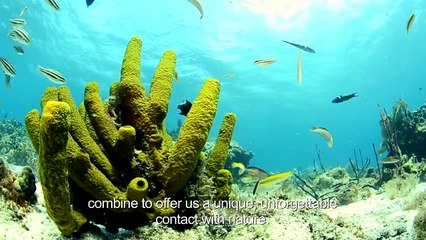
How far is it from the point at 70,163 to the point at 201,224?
1.20m

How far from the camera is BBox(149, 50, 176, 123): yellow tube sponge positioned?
9.29ft

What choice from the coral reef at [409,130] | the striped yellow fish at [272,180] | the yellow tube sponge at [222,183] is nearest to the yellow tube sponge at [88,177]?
the yellow tube sponge at [222,183]

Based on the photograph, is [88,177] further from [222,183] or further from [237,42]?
[237,42]

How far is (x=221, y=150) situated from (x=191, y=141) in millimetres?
697

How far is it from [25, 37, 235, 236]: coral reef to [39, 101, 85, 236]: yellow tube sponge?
3.8 inches

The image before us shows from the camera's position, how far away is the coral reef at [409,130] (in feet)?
31.5

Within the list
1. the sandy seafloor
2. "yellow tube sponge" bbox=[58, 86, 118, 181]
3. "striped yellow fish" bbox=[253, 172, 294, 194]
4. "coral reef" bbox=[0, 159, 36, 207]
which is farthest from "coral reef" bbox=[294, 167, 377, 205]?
"coral reef" bbox=[0, 159, 36, 207]

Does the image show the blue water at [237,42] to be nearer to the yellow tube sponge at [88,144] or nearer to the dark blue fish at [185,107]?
the dark blue fish at [185,107]

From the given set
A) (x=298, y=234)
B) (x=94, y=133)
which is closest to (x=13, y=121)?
(x=94, y=133)

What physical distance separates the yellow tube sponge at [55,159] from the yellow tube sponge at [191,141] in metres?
0.82

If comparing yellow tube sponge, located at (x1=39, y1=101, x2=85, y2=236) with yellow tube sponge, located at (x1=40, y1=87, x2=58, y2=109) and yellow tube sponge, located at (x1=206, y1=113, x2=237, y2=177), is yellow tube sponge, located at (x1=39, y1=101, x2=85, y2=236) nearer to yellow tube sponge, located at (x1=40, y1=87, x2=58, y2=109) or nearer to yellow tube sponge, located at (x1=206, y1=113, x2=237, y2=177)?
yellow tube sponge, located at (x1=40, y1=87, x2=58, y2=109)

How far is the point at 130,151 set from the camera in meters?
2.68

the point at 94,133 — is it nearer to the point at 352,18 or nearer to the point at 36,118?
the point at 36,118

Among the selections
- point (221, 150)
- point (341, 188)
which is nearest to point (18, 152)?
point (221, 150)
